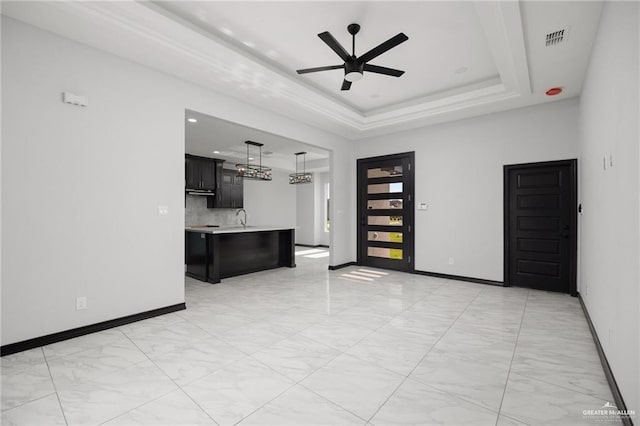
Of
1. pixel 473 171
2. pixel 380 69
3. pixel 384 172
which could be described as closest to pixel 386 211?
pixel 384 172

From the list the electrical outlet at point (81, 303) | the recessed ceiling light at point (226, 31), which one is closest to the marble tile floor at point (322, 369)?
the electrical outlet at point (81, 303)

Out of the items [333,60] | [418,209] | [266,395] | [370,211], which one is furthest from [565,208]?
[266,395]

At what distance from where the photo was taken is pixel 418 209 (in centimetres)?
598

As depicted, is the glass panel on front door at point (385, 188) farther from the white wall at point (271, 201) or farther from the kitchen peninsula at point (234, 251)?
the white wall at point (271, 201)

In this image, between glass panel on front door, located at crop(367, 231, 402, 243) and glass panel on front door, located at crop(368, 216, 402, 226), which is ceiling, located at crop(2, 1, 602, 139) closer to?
glass panel on front door, located at crop(368, 216, 402, 226)

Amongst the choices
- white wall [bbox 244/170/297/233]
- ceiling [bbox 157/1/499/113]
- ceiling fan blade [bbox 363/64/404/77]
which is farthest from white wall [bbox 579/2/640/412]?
white wall [bbox 244/170/297/233]

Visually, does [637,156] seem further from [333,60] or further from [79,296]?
[79,296]

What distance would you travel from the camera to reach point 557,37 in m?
2.98

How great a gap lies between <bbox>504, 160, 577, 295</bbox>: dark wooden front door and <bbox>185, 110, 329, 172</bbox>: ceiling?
4.07 m

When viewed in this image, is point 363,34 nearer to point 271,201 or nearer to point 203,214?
point 203,214

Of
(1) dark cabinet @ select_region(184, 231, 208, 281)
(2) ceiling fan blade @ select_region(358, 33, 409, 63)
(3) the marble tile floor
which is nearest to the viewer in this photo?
(3) the marble tile floor

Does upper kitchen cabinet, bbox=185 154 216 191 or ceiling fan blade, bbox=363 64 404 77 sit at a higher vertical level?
ceiling fan blade, bbox=363 64 404 77

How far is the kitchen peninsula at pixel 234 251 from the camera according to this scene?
219 inches

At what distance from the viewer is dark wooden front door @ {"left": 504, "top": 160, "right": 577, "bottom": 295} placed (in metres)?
4.48
